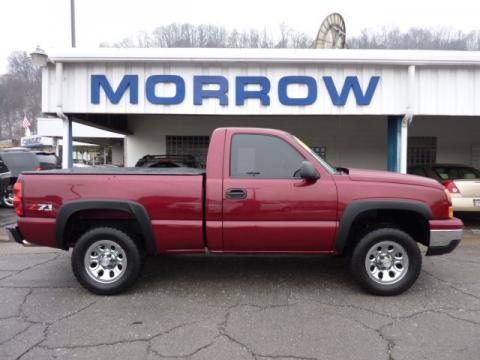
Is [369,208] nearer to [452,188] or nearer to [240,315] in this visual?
[240,315]

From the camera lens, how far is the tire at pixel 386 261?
4.53m

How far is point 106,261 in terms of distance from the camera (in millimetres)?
4645

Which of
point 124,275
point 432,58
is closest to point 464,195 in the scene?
point 432,58

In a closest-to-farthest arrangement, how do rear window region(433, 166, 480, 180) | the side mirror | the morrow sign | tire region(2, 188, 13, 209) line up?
the side mirror → the morrow sign → rear window region(433, 166, 480, 180) → tire region(2, 188, 13, 209)

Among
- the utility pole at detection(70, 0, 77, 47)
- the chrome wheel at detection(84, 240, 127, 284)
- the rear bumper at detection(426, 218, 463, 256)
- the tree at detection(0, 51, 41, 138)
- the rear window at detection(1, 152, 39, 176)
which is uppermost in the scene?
the tree at detection(0, 51, 41, 138)

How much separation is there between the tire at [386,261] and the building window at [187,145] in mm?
9600

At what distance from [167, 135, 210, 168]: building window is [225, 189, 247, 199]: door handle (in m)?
9.31

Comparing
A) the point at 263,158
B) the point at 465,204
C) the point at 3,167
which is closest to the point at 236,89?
the point at 263,158

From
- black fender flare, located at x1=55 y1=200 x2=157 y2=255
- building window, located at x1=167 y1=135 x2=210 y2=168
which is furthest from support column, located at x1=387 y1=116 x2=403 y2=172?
black fender flare, located at x1=55 y1=200 x2=157 y2=255

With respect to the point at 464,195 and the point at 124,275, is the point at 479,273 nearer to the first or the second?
the point at 464,195

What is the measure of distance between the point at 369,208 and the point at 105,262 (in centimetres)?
298

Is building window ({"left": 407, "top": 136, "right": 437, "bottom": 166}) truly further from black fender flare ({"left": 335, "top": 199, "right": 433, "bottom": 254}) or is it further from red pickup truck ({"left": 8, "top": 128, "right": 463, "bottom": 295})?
black fender flare ({"left": 335, "top": 199, "right": 433, "bottom": 254})

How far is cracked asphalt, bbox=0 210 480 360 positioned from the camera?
341cm

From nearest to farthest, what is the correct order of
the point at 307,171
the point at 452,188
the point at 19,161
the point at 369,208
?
the point at 307,171 < the point at 369,208 < the point at 452,188 < the point at 19,161
